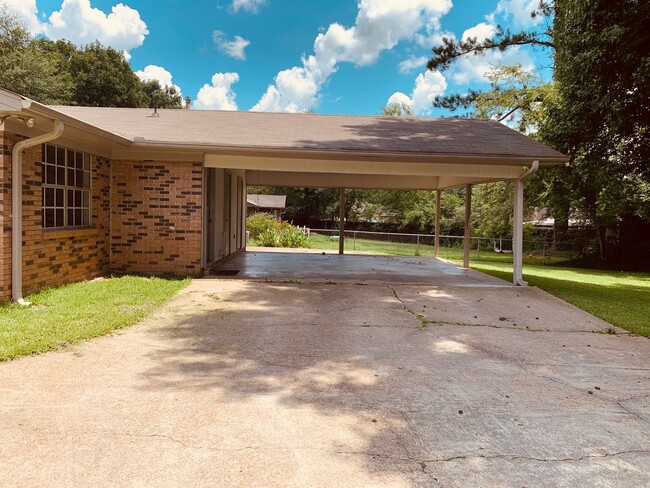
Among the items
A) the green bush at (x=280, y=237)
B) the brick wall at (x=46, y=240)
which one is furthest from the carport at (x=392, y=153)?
the green bush at (x=280, y=237)

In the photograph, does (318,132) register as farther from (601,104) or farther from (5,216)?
(5,216)

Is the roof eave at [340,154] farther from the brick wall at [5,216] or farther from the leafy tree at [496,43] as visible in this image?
the leafy tree at [496,43]

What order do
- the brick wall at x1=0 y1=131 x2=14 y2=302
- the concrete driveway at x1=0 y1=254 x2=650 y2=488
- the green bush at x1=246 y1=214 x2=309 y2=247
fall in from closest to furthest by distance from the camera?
the concrete driveway at x1=0 y1=254 x2=650 y2=488 → the brick wall at x1=0 y1=131 x2=14 y2=302 → the green bush at x1=246 y1=214 x2=309 y2=247

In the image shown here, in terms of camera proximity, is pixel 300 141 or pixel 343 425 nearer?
pixel 343 425

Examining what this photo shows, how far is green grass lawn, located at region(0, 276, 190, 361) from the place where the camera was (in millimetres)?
5043

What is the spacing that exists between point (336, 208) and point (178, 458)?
37.7 metres

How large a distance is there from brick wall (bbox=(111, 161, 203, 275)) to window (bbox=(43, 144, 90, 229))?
0.86 metres

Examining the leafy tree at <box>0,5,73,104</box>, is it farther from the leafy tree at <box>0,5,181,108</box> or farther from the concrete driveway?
the concrete driveway

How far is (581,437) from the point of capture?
11.1 feet

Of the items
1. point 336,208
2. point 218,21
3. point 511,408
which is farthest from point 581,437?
point 336,208

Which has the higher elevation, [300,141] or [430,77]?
[430,77]

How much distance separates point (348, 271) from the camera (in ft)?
39.8

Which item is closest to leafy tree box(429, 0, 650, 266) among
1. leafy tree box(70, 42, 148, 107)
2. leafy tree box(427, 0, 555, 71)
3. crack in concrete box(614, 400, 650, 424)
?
leafy tree box(427, 0, 555, 71)

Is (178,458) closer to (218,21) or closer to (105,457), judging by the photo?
(105,457)
